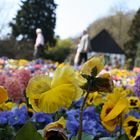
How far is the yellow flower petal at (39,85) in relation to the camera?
1.38 m

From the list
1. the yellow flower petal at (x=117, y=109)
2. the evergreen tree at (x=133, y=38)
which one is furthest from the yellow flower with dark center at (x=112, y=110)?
the evergreen tree at (x=133, y=38)

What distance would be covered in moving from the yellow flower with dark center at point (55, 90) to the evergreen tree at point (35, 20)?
42.4m

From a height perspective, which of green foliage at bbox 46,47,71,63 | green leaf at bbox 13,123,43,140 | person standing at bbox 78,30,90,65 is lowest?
green leaf at bbox 13,123,43,140

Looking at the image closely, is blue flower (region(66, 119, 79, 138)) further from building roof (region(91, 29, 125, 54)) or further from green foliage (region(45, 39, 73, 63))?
building roof (region(91, 29, 125, 54))

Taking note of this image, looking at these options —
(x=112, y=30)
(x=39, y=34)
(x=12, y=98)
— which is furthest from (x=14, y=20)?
(x=12, y=98)

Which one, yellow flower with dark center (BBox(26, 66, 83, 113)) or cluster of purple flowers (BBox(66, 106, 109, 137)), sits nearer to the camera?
yellow flower with dark center (BBox(26, 66, 83, 113))

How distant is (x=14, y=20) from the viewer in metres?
45.4

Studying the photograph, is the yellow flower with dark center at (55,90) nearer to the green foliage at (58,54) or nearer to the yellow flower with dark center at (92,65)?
the yellow flower with dark center at (92,65)

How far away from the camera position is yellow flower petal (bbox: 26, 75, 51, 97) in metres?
1.38

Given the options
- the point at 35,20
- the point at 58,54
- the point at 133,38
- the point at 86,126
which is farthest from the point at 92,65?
the point at 35,20

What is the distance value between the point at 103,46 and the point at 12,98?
4792 centimetres

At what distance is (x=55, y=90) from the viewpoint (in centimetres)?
134

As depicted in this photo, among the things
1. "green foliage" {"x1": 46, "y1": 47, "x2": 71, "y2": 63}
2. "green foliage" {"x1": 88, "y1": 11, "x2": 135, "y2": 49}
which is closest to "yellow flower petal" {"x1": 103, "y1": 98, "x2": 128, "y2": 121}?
"green foliage" {"x1": 46, "y1": 47, "x2": 71, "y2": 63}

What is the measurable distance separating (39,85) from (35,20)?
144 feet
